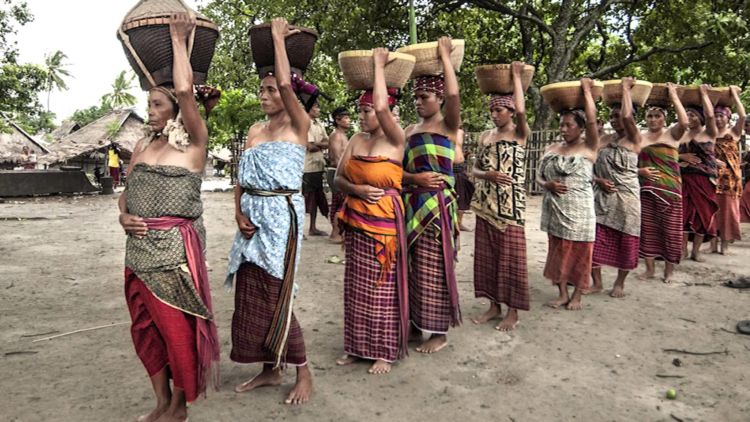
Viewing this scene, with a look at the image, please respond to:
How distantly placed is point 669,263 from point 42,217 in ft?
38.8

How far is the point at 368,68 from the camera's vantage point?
3.33 meters

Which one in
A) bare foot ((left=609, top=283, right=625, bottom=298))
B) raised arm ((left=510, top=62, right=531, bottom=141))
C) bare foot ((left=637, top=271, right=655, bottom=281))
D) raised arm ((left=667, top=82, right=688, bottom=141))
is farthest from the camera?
bare foot ((left=637, top=271, right=655, bottom=281))

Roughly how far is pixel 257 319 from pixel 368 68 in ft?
5.53

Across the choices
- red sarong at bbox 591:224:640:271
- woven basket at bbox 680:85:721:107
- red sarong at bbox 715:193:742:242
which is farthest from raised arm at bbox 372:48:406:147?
red sarong at bbox 715:193:742:242

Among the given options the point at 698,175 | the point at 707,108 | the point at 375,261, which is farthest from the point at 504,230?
the point at 698,175

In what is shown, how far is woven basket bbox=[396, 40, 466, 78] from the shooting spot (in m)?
3.51

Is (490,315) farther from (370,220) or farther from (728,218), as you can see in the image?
(728,218)

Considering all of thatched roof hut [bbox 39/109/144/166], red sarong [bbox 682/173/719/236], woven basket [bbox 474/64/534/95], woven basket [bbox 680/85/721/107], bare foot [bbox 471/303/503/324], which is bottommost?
bare foot [bbox 471/303/503/324]

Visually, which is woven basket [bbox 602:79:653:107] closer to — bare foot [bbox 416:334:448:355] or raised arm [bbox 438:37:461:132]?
raised arm [bbox 438:37:461:132]

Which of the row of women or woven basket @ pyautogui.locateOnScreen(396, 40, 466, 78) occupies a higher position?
woven basket @ pyautogui.locateOnScreen(396, 40, 466, 78)

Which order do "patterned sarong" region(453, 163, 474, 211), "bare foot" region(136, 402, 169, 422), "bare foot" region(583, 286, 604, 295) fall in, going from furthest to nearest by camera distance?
"patterned sarong" region(453, 163, 474, 211)
"bare foot" region(583, 286, 604, 295)
"bare foot" region(136, 402, 169, 422)

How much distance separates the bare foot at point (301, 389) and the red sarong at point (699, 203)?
570cm

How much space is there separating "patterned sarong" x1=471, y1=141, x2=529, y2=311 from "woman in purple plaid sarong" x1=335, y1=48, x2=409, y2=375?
1167mm

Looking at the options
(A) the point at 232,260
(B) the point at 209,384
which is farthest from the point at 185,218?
(B) the point at 209,384
